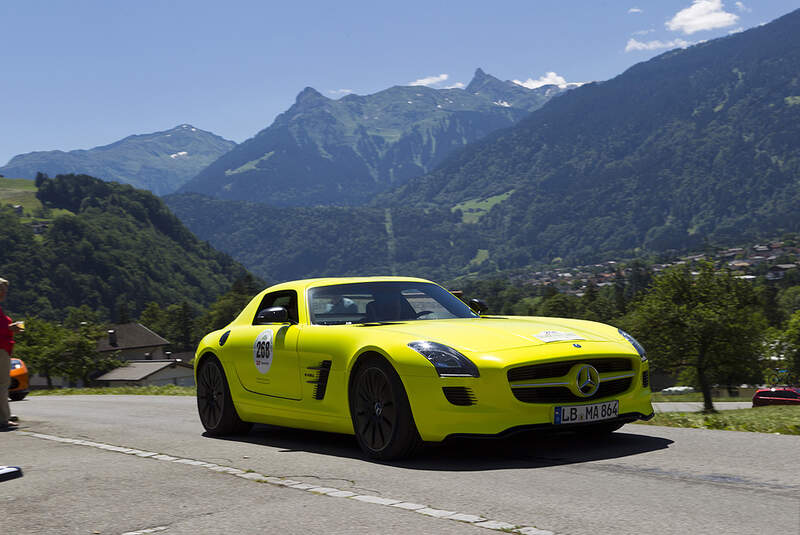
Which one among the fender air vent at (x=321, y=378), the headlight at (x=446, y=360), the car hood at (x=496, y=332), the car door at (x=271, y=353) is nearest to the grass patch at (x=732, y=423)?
the car hood at (x=496, y=332)

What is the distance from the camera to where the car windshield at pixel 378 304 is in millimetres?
7613

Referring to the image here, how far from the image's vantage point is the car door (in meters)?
7.45

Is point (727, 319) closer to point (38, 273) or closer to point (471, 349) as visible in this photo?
point (471, 349)

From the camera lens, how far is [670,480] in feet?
17.6

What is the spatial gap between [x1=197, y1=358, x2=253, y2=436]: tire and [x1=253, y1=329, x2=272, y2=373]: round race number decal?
0.71 metres

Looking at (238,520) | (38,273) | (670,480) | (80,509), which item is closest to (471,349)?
(670,480)

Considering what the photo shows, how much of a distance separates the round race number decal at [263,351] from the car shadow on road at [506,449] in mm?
702

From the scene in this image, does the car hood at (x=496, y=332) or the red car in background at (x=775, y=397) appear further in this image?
the red car in background at (x=775, y=397)

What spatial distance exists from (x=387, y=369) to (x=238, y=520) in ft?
6.23

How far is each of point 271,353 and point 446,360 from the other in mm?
2136

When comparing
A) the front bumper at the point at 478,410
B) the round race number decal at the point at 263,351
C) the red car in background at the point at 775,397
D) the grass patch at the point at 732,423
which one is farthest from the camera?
the red car in background at the point at 775,397

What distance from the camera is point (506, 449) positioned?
6840 millimetres

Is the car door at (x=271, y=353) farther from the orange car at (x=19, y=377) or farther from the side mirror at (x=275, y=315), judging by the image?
the orange car at (x=19, y=377)

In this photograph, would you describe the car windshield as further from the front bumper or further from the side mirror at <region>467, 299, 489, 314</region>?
the front bumper
